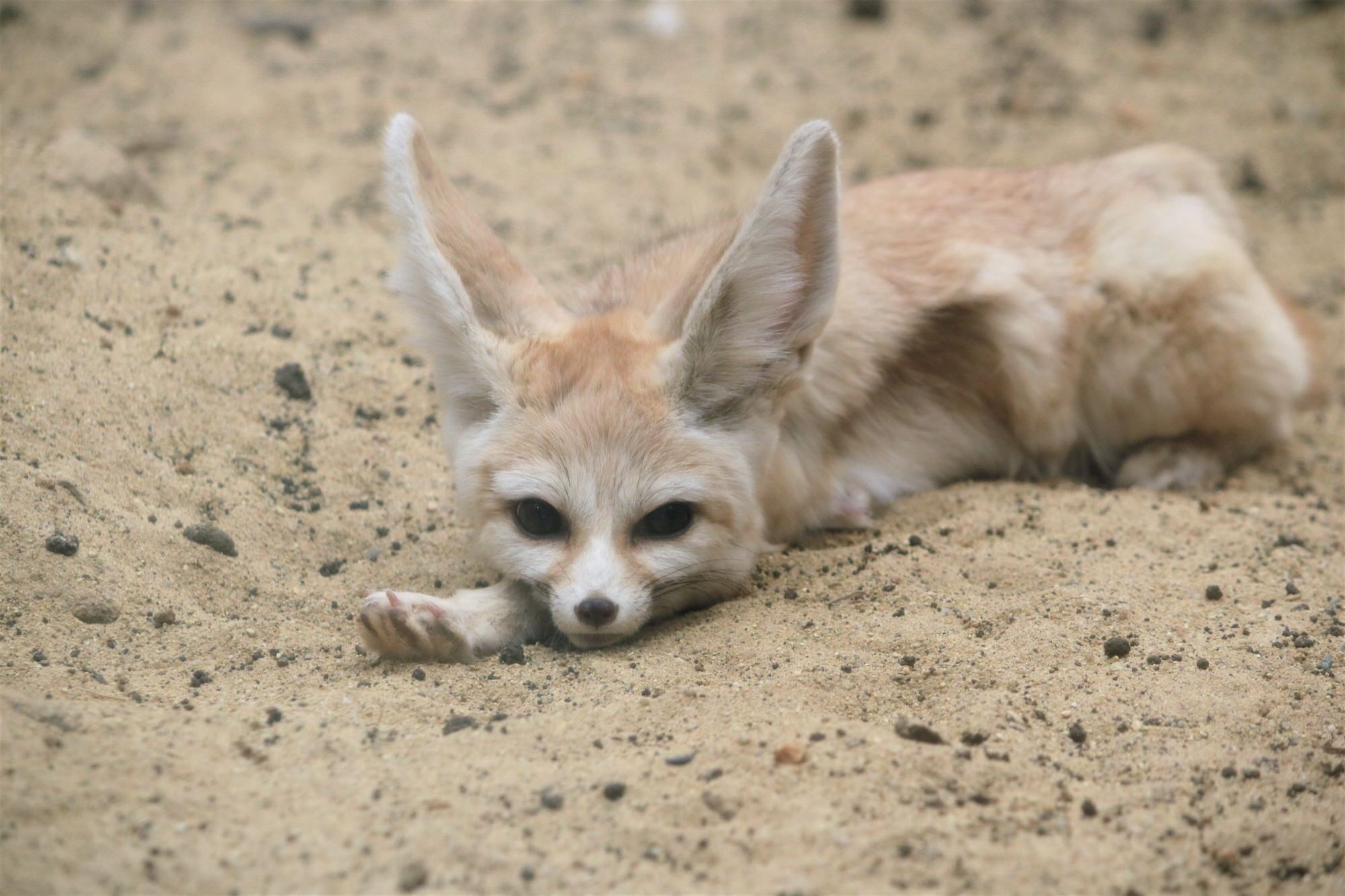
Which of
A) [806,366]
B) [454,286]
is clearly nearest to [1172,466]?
[806,366]

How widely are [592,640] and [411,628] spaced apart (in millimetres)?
511

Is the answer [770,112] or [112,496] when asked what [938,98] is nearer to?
[770,112]

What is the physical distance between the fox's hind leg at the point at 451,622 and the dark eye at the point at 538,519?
0.23 m

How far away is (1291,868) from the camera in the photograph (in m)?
2.62

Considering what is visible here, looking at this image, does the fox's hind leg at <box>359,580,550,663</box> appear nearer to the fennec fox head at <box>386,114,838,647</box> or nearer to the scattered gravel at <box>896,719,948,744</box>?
the fennec fox head at <box>386,114,838,647</box>

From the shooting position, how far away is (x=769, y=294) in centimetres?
371

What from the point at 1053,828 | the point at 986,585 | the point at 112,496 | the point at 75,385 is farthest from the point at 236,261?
the point at 1053,828

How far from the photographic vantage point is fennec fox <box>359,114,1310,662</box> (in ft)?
11.9

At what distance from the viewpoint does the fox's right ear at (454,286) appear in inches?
149

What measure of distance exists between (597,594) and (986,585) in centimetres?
125

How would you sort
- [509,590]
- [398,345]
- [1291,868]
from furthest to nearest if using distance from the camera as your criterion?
[398,345] → [509,590] → [1291,868]

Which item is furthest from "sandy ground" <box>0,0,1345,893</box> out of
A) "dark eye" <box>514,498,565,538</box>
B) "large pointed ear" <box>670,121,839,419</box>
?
"large pointed ear" <box>670,121,839,419</box>

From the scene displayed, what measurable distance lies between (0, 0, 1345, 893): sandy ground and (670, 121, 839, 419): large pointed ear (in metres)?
0.66

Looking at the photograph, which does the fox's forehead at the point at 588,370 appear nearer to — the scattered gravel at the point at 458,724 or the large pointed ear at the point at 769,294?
the large pointed ear at the point at 769,294
